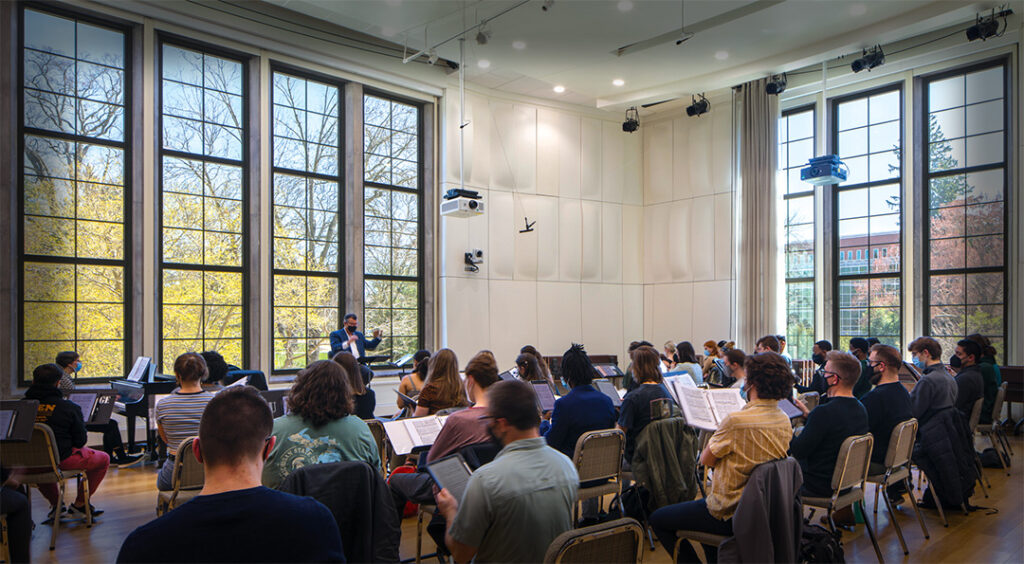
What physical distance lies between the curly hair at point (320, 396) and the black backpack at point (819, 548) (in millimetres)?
2274

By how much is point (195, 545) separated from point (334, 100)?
9.58 metres

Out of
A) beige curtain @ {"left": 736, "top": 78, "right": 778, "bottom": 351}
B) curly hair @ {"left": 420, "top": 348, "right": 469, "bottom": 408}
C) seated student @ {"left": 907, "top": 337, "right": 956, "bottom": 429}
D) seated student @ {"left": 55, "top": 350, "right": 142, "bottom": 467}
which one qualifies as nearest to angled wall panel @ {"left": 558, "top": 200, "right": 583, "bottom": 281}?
beige curtain @ {"left": 736, "top": 78, "right": 778, "bottom": 351}

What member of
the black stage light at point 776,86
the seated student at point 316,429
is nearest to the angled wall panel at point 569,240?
the black stage light at point 776,86

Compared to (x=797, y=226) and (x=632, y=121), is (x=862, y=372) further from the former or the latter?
(x=632, y=121)

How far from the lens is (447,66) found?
11117 mm

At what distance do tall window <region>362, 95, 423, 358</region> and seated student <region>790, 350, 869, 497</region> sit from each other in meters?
7.73

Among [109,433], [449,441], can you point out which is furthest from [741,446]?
[109,433]

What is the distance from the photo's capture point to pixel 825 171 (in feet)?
30.8

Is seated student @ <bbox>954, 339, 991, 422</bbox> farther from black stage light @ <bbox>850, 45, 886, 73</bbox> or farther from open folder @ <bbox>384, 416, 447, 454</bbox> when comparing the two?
black stage light @ <bbox>850, 45, 886, 73</bbox>

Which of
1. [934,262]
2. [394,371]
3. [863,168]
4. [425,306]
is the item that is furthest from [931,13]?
[394,371]

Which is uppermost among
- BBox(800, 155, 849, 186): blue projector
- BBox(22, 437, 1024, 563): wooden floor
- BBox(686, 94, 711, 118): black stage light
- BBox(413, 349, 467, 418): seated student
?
BBox(686, 94, 711, 118): black stage light

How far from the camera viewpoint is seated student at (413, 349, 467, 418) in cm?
432

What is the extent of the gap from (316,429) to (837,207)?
10.6 metres

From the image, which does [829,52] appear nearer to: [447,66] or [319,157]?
[447,66]
